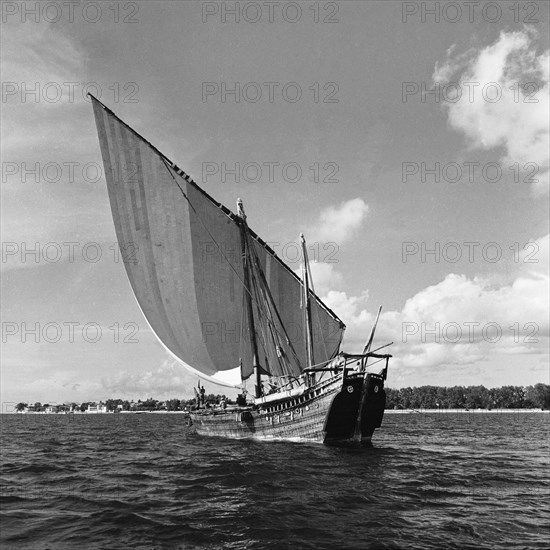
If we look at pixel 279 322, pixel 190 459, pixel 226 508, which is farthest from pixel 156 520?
pixel 279 322

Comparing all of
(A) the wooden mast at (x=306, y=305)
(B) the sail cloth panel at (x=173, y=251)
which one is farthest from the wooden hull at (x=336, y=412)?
(B) the sail cloth panel at (x=173, y=251)

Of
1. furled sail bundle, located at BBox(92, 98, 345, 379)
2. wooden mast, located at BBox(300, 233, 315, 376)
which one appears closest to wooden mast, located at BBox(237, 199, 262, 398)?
furled sail bundle, located at BBox(92, 98, 345, 379)

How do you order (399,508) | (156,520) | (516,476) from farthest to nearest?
(516,476) < (399,508) < (156,520)

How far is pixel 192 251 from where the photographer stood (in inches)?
1500

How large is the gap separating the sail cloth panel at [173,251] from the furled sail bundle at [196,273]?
0.24 ft

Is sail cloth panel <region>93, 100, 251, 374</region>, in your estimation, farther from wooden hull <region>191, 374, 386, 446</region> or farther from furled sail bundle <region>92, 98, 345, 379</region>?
wooden hull <region>191, 374, 386, 446</region>

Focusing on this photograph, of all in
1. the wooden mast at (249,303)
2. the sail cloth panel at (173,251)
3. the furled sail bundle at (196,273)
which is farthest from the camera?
the wooden mast at (249,303)

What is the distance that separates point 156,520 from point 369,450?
67.3 ft

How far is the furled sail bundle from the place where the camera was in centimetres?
3647

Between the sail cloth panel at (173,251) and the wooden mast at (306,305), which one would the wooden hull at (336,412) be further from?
the sail cloth panel at (173,251)

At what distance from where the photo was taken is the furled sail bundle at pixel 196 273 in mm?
36469

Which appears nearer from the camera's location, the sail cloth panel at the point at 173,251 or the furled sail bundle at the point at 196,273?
the sail cloth panel at the point at 173,251

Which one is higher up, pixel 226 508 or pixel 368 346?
pixel 368 346

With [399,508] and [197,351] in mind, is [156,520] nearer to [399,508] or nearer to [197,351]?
[399,508]
